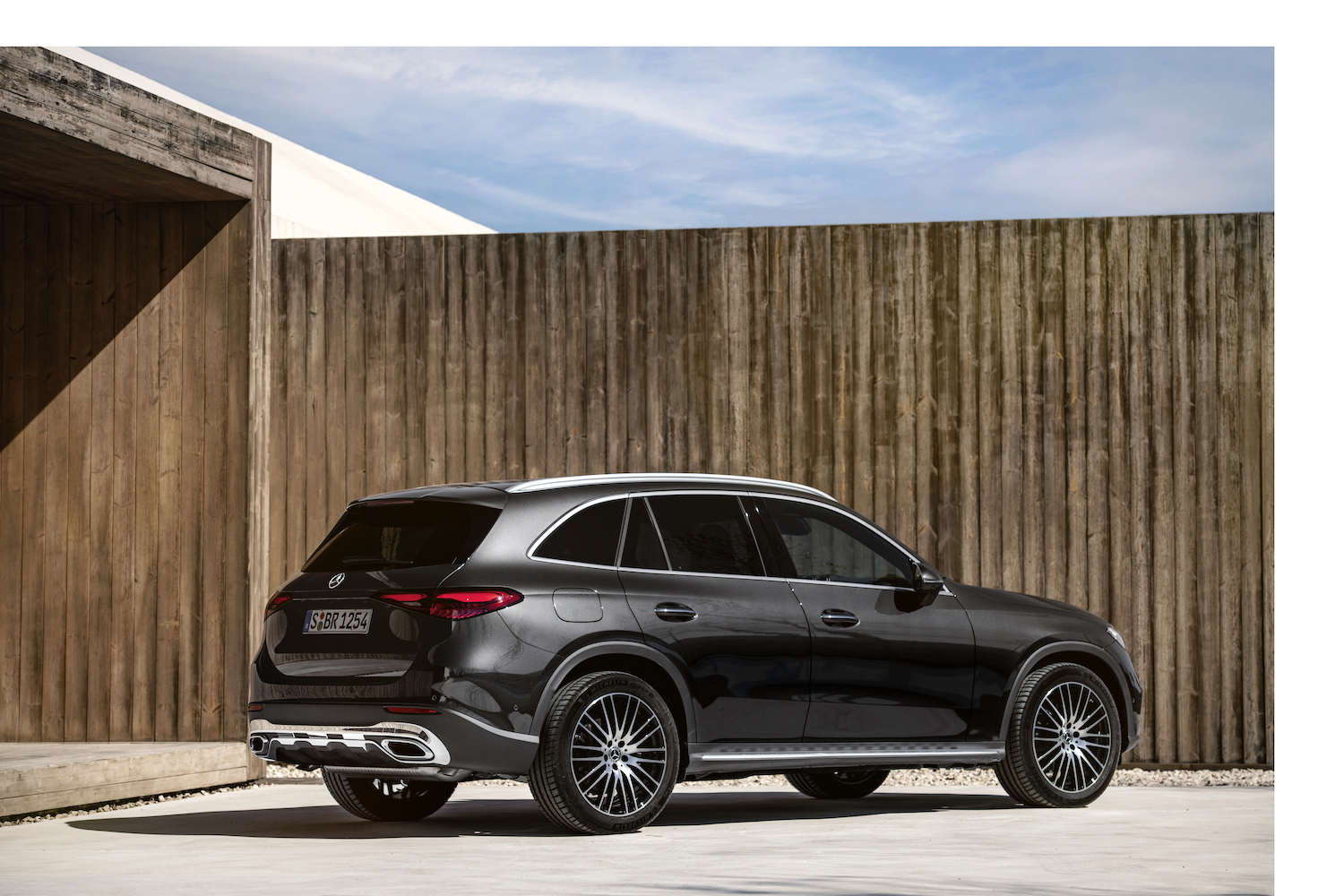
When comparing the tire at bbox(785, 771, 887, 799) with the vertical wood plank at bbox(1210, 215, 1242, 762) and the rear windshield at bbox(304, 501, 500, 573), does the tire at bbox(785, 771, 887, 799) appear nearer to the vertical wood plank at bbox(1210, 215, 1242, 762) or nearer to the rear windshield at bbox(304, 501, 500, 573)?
the vertical wood plank at bbox(1210, 215, 1242, 762)

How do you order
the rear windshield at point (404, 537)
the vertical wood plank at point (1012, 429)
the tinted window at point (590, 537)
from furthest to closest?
the vertical wood plank at point (1012, 429) → the tinted window at point (590, 537) → the rear windshield at point (404, 537)

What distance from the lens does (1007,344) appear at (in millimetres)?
10250

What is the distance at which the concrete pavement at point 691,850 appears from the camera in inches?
229

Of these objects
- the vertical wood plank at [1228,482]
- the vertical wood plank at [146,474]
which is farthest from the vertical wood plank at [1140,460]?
the vertical wood plank at [146,474]

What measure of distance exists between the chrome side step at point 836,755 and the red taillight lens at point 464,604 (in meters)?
1.18

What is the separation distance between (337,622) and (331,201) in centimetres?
5679

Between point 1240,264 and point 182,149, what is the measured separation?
638 centimetres

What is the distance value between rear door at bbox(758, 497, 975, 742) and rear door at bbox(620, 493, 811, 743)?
0.13 metres

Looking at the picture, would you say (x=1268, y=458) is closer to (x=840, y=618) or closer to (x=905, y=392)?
(x=905, y=392)

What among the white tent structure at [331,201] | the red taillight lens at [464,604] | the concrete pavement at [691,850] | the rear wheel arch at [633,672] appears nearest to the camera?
the concrete pavement at [691,850]

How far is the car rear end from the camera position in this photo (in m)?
6.75

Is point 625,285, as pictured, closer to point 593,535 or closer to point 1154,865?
point 593,535

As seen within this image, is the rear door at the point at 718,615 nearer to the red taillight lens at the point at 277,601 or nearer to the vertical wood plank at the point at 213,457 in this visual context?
the red taillight lens at the point at 277,601
